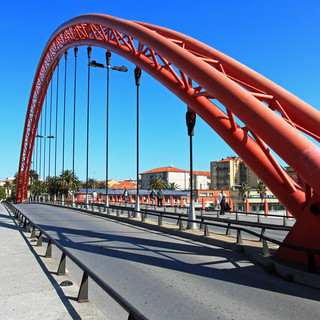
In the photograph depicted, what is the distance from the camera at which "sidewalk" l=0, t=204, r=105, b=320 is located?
4496mm

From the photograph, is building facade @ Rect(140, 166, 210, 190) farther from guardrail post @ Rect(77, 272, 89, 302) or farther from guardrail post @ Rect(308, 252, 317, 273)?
guardrail post @ Rect(77, 272, 89, 302)

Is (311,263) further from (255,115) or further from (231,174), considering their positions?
→ (231,174)

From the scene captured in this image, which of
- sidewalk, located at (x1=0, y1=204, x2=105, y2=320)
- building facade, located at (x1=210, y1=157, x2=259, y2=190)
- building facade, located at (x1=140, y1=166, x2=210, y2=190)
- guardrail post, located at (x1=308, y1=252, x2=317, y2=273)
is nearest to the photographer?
sidewalk, located at (x1=0, y1=204, x2=105, y2=320)

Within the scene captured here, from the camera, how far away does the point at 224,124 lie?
10422 millimetres

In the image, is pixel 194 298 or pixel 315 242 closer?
pixel 194 298

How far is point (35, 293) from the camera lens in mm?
5418

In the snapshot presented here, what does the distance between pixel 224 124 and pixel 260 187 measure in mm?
78105

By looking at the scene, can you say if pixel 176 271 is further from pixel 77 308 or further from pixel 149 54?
pixel 149 54

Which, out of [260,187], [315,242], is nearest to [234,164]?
[260,187]

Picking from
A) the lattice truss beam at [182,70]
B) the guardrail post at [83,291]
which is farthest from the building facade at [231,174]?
the guardrail post at [83,291]

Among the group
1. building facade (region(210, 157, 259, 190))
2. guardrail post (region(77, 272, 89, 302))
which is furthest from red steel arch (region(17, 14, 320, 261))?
building facade (region(210, 157, 259, 190))

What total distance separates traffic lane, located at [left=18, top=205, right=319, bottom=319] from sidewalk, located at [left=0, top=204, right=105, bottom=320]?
0.92 metres

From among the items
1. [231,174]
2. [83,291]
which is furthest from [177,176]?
[83,291]

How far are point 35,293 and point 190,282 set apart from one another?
2.87 m
